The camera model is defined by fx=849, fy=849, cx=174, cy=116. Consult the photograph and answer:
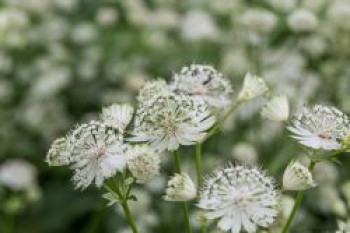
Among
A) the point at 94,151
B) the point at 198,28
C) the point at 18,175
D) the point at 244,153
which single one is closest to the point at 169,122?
the point at 94,151

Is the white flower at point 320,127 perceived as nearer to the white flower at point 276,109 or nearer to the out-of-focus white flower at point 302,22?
the white flower at point 276,109

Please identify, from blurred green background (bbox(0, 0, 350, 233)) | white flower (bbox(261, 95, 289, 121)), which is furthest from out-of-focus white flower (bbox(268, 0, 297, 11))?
white flower (bbox(261, 95, 289, 121))

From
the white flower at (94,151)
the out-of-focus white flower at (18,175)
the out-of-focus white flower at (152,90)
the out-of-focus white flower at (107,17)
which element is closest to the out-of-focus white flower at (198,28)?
the out-of-focus white flower at (107,17)

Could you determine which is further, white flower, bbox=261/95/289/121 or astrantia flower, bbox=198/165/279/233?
white flower, bbox=261/95/289/121

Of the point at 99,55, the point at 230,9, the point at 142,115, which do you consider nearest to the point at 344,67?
the point at 230,9

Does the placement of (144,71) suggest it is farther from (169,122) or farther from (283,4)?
(169,122)

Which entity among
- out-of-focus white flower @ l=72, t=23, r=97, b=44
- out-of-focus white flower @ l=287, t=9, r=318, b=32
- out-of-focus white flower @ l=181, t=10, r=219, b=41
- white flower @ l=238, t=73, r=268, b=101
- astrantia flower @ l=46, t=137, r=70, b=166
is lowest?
astrantia flower @ l=46, t=137, r=70, b=166

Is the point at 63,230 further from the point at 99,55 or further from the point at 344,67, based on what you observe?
the point at 344,67

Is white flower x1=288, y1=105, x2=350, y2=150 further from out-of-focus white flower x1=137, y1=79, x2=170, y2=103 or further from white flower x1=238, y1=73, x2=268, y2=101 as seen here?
out-of-focus white flower x1=137, y1=79, x2=170, y2=103
